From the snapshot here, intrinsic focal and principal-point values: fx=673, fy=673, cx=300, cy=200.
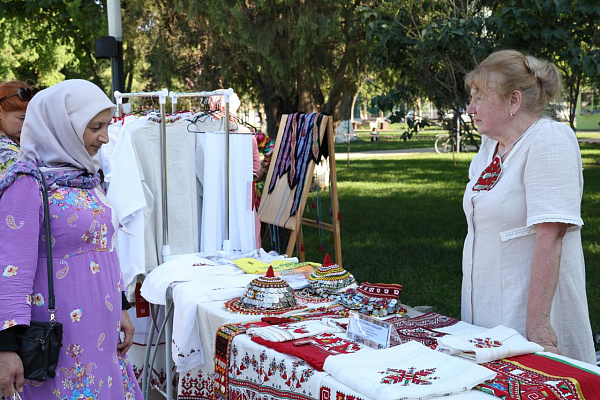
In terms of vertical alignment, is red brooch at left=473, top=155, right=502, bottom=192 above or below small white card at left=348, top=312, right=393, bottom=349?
above

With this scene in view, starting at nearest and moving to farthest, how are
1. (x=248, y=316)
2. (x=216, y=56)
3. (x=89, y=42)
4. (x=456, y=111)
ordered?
(x=248, y=316), (x=456, y=111), (x=216, y=56), (x=89, y=42)

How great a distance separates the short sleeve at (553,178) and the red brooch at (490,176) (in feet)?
0.55

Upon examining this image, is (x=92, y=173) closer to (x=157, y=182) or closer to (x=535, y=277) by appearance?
(x=535, y=277)

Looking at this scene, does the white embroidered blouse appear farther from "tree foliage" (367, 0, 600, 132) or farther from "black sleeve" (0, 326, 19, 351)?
"tree foliage" (367, 0, 600, 132)

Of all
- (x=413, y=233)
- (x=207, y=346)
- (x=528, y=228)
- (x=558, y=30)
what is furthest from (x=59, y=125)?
(x=413, y=233)

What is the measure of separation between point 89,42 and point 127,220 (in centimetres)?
1134

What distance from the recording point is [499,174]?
8.43 ft

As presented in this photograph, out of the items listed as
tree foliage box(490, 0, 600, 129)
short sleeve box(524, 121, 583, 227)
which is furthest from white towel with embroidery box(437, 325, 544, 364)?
tree foliage box(490, 0, 600, 129)

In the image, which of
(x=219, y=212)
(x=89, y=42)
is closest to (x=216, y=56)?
(x=89, y=42)

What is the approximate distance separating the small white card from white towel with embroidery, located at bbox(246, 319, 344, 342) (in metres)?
0.12

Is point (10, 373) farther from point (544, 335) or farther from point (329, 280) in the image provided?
point (544, 335)

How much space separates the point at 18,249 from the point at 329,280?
58.3 inches

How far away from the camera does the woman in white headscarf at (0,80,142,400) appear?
84.3 inches

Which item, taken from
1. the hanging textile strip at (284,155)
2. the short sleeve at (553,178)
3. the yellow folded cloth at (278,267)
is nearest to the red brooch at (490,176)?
the short sleeve at (553,178)
